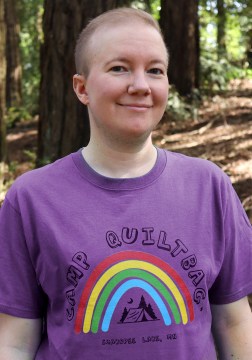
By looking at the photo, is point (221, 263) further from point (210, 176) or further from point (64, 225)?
point (64, 225)

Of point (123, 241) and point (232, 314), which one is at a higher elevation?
point (123, 241)

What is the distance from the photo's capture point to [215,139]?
9.10 meters

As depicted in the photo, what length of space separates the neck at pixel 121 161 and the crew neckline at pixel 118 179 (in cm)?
2

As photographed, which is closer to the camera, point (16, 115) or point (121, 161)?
point (121, 161)

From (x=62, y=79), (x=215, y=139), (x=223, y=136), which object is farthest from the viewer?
(x=223, y=136)

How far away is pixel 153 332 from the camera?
1789mm

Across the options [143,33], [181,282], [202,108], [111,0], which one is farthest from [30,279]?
[202,108]

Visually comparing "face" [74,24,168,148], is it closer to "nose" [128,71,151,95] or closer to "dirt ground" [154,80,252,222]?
"nose" [128,71,151,95]

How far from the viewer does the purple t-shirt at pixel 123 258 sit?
179cm

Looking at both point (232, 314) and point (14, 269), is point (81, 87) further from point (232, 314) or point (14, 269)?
point (232, 314)

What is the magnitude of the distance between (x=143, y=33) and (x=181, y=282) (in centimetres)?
78

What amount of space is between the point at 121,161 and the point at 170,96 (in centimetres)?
921

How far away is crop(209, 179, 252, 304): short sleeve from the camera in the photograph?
197cm

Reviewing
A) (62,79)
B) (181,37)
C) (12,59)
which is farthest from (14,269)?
(12,59)
